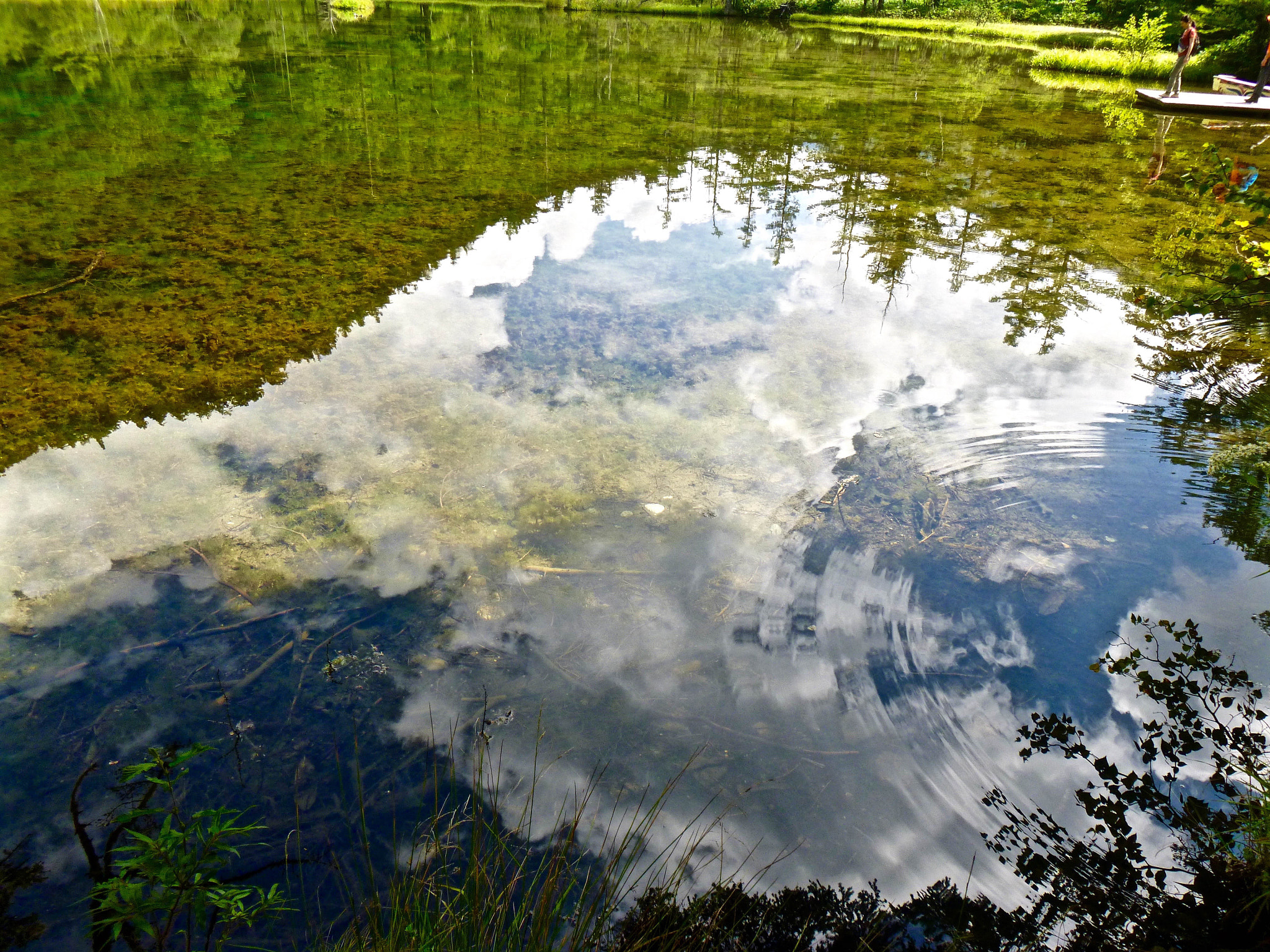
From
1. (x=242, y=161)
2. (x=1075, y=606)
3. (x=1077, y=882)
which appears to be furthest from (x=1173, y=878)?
(x=242, y=161)

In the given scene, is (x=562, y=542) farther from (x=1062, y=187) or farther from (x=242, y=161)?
(x=1062, y=187)

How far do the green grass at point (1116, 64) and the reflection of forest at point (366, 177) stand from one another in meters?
3.28

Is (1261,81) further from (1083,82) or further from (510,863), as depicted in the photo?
(510,863)

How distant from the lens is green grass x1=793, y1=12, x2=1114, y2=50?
2145 centimetres

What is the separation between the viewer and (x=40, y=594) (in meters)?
2.66

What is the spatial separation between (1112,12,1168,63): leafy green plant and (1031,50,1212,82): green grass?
6.2 inches

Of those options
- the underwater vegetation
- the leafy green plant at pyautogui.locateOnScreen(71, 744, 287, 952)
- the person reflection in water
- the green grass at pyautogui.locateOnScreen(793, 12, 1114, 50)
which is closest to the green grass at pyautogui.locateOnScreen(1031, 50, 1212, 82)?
the green grass at pyautogui.locateOnScreen(793, 12, 1114, 50)

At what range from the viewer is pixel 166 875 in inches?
56.3

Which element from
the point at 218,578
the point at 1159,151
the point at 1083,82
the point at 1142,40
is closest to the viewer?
the point at 218,578

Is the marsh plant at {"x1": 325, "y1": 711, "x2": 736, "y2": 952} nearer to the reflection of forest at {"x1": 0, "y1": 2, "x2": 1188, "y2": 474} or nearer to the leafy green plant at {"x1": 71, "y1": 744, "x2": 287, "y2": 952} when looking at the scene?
the leafy green plant at {"x1": 71, "y1": 744, "x2": 287, "y2": 952}

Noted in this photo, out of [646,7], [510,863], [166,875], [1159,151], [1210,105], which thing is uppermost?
[646,7]

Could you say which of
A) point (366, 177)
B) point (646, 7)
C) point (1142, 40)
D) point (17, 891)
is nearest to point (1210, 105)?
point (1142, 40)

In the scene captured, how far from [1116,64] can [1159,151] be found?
10457 mm

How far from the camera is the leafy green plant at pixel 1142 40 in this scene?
17.9 metres
